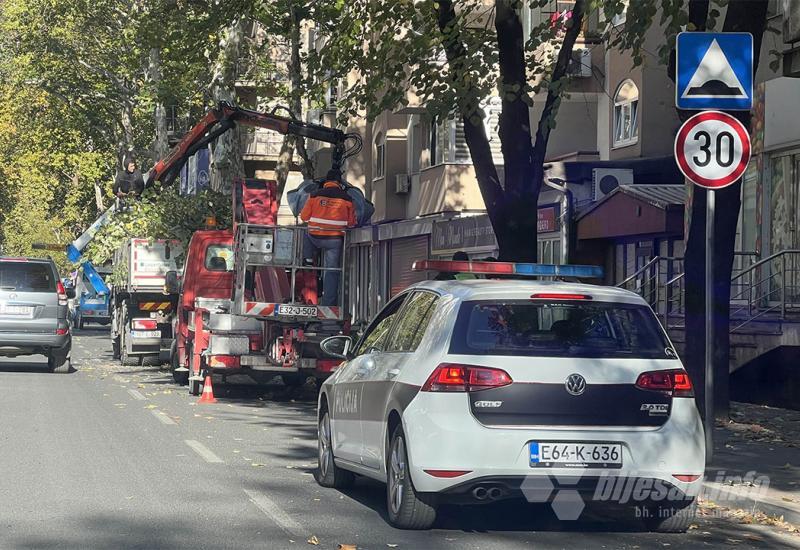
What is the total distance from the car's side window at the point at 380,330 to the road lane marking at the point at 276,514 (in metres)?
1.25

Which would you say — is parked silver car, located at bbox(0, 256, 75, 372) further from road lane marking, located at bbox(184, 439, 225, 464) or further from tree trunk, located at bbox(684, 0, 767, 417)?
tree trunk, located at bbox(684, 0, 767, 417)

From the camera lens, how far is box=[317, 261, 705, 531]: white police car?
850 cm

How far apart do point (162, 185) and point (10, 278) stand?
3205mm

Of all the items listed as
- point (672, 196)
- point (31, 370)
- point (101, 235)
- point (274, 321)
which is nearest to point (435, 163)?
point (101, 235)

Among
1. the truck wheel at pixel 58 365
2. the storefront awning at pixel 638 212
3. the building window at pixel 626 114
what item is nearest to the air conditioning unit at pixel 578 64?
the building window at pixel 626 114

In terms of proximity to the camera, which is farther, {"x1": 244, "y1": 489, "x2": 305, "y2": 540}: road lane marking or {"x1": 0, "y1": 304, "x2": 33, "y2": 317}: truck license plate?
{"x1": 0, "y1": 304, "x2": 33, "y2": 317}: truck license plate

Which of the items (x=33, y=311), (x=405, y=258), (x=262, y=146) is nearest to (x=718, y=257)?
(x=33, y=311)

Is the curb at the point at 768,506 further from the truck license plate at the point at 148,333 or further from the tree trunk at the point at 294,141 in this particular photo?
the tree trunk at the point at 294,141

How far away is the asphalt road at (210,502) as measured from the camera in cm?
855

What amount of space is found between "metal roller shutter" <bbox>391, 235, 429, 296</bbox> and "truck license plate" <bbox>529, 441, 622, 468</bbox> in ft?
109

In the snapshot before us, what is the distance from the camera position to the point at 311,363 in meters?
20.0

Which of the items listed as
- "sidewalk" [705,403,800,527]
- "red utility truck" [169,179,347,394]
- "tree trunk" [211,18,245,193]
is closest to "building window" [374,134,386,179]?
"tree trunk" [211,18,245,193]

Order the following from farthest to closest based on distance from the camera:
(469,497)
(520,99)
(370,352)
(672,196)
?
(672,196) → (520,99) → (370,352) → (469,497)

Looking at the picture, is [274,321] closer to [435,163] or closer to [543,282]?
[543,282]
